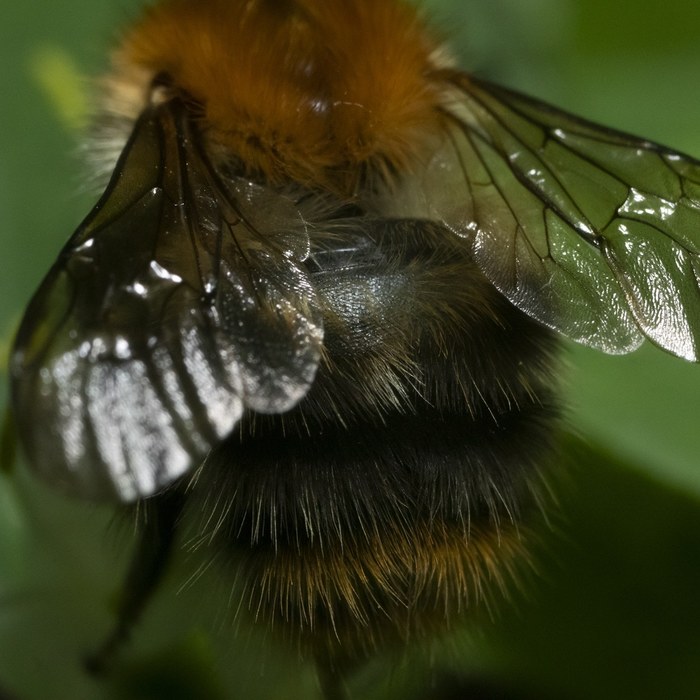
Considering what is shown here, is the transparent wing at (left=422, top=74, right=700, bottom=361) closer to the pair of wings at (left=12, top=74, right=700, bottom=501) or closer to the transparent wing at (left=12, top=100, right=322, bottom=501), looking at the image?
the pair of wings at (left=12, top=74, right=700, bottom=501)

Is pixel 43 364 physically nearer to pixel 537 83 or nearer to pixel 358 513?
pixel 358 513

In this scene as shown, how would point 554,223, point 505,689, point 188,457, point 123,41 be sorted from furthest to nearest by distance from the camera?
point 505,689
point 123,41
point 554,223
point 188,457

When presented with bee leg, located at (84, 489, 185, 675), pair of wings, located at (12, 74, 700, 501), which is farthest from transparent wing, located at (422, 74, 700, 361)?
bee leg, located at (84, 489, 185, 675)

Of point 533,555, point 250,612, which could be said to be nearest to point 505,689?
point 533,555

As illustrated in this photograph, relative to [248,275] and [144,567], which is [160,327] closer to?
[248,275]

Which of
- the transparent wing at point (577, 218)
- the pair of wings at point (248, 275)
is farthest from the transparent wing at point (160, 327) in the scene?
the transparent wing at point (577, 218)

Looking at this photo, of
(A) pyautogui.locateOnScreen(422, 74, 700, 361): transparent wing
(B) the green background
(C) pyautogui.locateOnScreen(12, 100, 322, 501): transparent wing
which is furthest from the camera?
(B) the green background
